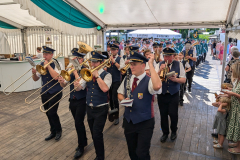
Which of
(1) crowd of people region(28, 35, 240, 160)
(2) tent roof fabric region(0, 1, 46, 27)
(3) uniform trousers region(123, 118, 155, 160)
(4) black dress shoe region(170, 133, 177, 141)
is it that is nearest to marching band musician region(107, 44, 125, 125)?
(1) crowd of people region(28, 35, 240, 160)

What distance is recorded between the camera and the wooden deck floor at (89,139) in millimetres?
4059

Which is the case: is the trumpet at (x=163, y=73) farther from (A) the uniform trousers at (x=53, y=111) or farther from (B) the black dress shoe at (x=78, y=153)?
(A) the uniform trousers at (x=53, y=111)

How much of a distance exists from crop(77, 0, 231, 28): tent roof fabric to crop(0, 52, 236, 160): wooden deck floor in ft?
10.2

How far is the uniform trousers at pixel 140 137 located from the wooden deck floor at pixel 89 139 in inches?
43.1

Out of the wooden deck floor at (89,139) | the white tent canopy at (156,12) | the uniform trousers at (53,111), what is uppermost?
the white tent canopy at (156,12)

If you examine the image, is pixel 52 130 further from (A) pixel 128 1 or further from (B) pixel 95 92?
(A) pixel 128 1

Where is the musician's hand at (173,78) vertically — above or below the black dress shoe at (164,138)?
above

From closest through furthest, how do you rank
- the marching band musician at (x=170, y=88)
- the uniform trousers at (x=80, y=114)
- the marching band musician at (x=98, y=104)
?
1. the marching band musician at (x=98, y=104)
2. the uniform trousers at (x=80, y=114)
3. the marching band musician at (x=170, y=88)

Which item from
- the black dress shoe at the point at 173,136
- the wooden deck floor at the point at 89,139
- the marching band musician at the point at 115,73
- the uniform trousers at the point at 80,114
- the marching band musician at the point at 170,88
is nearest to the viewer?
the uniform trousers at the point at 80,114

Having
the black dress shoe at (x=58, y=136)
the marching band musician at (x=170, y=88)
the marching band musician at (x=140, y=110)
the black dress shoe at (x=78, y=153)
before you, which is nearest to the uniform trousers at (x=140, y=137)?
the marching band musician at (x=140, y=110)

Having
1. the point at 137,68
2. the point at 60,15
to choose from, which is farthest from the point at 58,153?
the point at 60,15

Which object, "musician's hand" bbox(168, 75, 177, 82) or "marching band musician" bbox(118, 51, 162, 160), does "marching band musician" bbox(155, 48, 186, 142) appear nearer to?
"musician's hand" bbox(168, 75, 177, 82)

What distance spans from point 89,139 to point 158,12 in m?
4.81

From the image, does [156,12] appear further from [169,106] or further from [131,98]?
[131,98]
